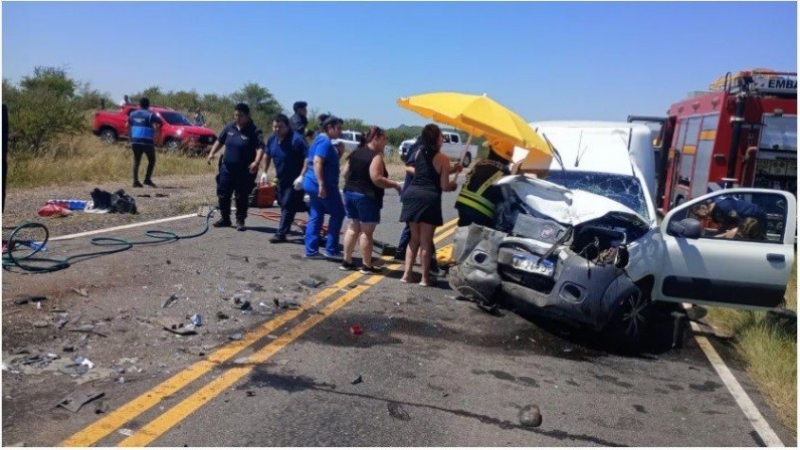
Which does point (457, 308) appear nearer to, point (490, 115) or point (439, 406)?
point (490, 115)

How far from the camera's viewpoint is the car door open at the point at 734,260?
7336 mm

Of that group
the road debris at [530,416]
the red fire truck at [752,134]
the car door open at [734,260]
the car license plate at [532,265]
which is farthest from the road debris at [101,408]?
the red fire truck at [752,134]

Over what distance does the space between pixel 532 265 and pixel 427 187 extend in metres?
1.75

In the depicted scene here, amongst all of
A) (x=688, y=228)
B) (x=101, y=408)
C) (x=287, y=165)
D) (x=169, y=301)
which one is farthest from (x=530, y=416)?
(x=287, y=165)

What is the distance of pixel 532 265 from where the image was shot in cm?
713

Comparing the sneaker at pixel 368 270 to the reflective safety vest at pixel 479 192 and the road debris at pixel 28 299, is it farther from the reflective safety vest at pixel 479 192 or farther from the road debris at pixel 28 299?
the road debris at pixel 28 299

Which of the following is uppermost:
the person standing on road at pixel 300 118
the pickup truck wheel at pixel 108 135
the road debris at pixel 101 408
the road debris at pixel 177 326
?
the person standing on road at pixel 300 118

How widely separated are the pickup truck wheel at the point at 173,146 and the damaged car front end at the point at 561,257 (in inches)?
829

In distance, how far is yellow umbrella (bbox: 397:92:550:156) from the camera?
25.5 ft

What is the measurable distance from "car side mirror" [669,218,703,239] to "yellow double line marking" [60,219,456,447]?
345 cm

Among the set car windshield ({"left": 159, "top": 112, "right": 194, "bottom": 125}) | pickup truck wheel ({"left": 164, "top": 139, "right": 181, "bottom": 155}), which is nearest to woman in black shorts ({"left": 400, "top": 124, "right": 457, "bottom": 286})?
pickup truck wheel ({"left": 164, "top": 139, "right": 181, "bottom": 155})

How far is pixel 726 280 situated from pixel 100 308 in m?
5.89

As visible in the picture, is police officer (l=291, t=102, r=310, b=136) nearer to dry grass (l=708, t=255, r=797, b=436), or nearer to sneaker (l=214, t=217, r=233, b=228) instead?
sneaker (l=214, t=217, r=233, b=228)

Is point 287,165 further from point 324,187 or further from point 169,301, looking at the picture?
point 169,301
